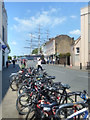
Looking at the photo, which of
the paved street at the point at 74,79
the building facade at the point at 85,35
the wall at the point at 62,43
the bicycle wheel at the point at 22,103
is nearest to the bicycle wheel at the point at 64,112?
the bicycle wheel at the point at 22,103

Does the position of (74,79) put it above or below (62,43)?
below

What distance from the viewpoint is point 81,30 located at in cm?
2573

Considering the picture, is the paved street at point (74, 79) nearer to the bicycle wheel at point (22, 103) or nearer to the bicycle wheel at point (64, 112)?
the bicycle wheel at point (22, 103)

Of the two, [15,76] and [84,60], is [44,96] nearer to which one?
[15,76]

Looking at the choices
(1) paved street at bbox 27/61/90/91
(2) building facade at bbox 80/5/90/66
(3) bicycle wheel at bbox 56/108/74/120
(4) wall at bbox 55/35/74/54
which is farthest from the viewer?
(4) wall at bbox 55/35/74/54

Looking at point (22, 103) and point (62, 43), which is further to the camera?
point (62, 43)

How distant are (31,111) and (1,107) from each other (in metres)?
1.98

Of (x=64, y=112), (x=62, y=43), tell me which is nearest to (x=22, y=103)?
(x=64, y=112)

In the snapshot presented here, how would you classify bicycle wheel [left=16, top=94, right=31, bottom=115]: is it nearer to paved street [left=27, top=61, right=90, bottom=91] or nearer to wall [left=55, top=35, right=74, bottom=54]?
paved street [left=27, top=61, right=90, bottom=91]

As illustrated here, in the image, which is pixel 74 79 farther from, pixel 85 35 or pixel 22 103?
pixel 85 35

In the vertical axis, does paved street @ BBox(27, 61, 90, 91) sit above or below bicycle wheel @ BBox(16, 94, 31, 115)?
below

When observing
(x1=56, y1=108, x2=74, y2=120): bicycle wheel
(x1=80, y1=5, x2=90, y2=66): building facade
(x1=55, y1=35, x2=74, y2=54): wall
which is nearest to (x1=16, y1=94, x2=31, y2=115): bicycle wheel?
(x1=56, y1=108, x2=74, y2=120): bicycle wheel

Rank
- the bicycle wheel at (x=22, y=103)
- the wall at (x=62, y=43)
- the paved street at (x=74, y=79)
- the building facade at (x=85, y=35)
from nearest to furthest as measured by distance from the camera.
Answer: the bicycle wheel at (x=22, y=103) < the paved street at (x=74, y=79) < the building facade at (x=85, y=35) < the wall at (x=62, y=43)

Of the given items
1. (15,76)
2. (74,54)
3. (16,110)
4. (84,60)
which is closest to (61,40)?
(74,54)
